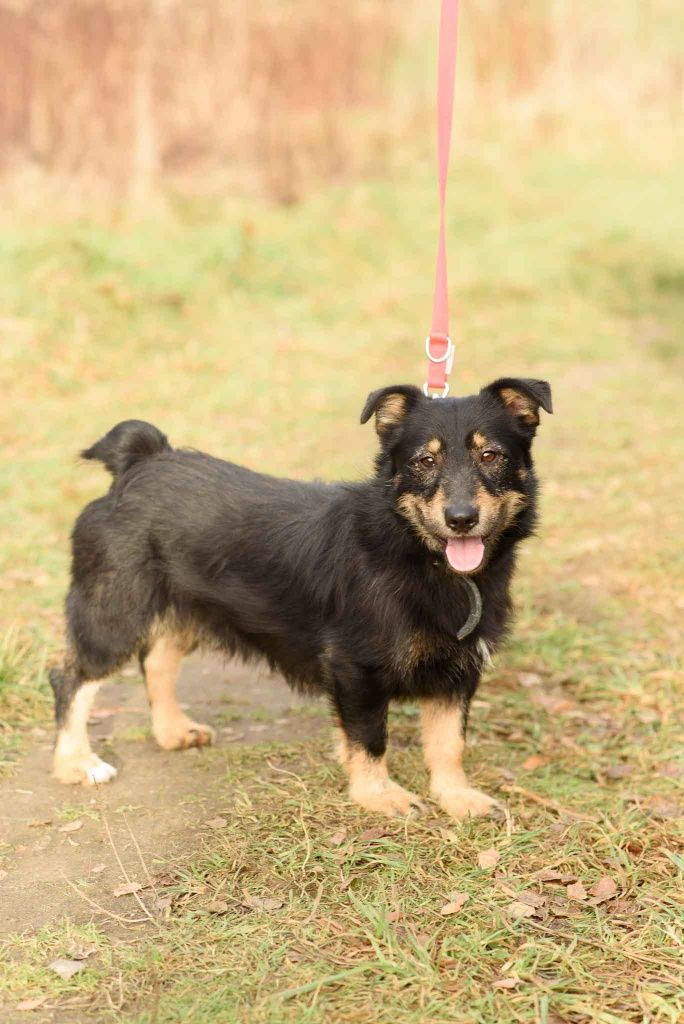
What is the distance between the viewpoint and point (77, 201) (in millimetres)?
12617

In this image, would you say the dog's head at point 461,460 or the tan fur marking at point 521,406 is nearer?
the dog's head at point 461,460

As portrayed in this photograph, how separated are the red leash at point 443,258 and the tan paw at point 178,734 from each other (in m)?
1.81

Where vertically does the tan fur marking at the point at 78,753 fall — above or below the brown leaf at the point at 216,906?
above

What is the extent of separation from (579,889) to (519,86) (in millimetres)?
16339

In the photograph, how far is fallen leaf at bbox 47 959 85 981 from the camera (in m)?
3.37

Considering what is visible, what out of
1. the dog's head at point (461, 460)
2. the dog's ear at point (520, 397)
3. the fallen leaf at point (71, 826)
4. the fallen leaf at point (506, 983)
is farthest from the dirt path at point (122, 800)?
the dog's ear at point (520, 397)

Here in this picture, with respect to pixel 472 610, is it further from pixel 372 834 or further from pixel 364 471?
pixel 364 471

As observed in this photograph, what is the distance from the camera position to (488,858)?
13.2 feet

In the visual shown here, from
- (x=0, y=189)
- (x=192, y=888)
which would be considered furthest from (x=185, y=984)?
(x=0, y=189)

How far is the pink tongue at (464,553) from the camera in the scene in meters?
4.02

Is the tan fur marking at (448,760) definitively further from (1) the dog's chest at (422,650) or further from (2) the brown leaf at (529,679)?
(2) the brown leaf at (529,679)

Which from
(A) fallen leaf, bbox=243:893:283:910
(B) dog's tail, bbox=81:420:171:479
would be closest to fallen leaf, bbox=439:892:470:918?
(A) fallen leaf, bbox=243:893:283:910

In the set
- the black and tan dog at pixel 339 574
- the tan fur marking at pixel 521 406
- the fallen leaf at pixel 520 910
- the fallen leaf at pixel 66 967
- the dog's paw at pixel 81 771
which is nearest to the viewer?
the fallen leaf at pixel 66 967

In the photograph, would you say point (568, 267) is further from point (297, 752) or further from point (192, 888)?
point (192, 888)
